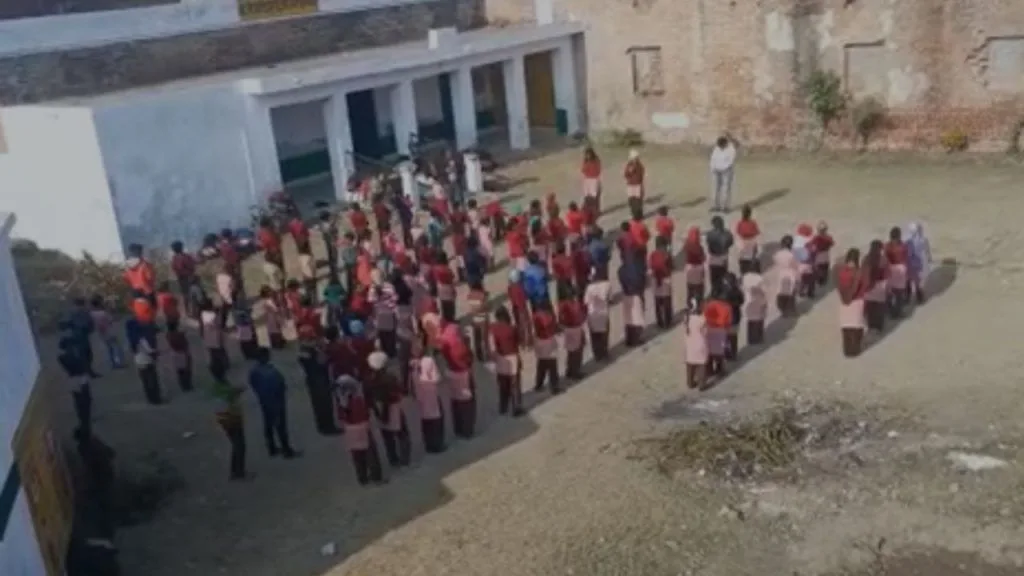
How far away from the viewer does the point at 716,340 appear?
37.0 feet

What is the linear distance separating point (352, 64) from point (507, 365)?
408 inches

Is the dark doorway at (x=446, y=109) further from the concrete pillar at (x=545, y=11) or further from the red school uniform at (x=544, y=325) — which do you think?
the red school uniform at (x=544, y=325)

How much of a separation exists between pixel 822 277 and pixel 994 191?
555cm

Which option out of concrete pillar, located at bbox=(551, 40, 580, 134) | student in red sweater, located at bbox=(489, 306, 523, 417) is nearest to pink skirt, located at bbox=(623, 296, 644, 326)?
student in red sweater, located at bbox=(489, 306, 523, 417)

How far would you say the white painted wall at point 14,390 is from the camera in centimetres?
752

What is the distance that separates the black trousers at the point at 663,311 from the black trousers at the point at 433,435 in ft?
11.7

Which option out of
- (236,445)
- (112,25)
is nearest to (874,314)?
(236,445)

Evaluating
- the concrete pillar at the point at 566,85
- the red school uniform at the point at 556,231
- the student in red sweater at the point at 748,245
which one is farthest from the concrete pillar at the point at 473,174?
the student in red sweater at the point at 748,245

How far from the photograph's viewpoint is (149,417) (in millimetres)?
12172

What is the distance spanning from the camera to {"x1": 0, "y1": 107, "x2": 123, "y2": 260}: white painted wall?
16562 millimetres

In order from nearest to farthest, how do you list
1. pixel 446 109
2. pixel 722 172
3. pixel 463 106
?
1. pixel 722 172
2. pixel 463 106
3. pixel 446 109

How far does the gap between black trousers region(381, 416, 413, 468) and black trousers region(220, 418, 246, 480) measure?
1264mm

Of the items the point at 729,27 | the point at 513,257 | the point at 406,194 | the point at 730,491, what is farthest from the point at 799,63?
the point at 730,491

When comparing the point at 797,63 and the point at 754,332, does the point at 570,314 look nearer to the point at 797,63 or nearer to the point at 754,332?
the point at 754,332
